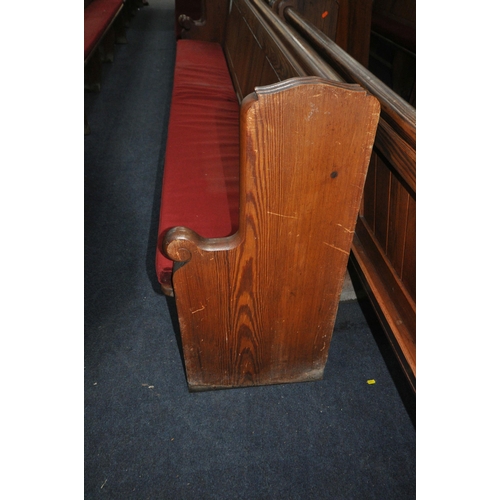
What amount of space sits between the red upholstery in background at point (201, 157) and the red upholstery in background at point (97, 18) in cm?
114

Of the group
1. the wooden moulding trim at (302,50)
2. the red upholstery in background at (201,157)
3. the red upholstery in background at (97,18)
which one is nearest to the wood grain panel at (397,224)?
the wooden moulding trim at (302,50)

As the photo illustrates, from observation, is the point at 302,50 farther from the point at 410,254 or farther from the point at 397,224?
the point at 410,254

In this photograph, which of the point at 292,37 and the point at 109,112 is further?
the point at 109,112

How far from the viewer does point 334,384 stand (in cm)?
Result: 181


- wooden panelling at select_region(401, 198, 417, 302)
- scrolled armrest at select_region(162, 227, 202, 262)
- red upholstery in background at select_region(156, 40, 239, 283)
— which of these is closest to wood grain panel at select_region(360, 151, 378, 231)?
wooden panelling at select_region(401, 198, 417, 302)

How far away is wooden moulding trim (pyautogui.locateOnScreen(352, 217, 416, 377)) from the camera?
52.1 inches

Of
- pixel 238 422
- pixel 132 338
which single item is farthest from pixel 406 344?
pixel 132 338

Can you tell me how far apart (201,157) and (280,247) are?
84 cm

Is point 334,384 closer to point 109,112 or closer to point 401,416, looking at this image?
point 401,416

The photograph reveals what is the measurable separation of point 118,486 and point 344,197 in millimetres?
1140

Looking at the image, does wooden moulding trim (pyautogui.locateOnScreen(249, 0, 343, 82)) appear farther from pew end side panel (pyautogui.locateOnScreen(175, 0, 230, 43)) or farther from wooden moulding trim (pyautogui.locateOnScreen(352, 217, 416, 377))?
pew end side panel (pyautogui.locateOnScreen(175, 0, 230, 43))

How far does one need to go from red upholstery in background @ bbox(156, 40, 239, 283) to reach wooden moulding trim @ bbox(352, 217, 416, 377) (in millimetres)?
473

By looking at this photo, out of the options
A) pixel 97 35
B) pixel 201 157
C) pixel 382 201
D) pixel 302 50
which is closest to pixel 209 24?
pixel 97 35

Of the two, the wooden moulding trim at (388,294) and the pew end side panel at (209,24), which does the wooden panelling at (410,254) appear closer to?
the wooden moulding trim at (388,294)
